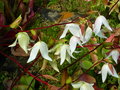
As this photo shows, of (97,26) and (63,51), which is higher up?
(97,26)

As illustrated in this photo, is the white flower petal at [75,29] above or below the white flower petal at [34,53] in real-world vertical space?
above

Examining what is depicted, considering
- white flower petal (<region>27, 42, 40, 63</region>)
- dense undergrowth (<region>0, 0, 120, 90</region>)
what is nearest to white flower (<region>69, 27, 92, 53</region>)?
dense undergrowth (<region>0, 0, 120, 90</region>)

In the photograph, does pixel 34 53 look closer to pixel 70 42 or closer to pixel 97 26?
pixel 70 42

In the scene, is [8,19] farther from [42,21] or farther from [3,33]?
[42,21]

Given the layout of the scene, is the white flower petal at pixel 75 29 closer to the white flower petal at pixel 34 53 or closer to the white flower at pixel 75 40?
the white flower at pixel 75 40

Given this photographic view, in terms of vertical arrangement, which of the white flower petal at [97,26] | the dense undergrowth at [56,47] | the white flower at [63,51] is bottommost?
the dense undergrowth at [56,47]

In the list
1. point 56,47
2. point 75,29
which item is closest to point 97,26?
point 75,29

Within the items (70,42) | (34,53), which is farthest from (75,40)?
(34,53)

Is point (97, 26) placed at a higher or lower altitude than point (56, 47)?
higher

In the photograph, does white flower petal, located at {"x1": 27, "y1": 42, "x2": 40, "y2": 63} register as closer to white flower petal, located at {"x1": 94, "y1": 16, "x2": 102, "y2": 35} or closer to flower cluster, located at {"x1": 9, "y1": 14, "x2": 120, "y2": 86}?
flower cluster, located at {"x1": 9, "y1": 14, "x2": 120, "y2": 86}

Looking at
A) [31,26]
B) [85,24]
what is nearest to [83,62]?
[85,24]

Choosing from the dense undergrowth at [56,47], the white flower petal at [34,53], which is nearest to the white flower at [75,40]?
the dense undergrowth at [56,47]

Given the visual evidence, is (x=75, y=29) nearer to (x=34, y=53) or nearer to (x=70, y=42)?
(x=70, y=42)
